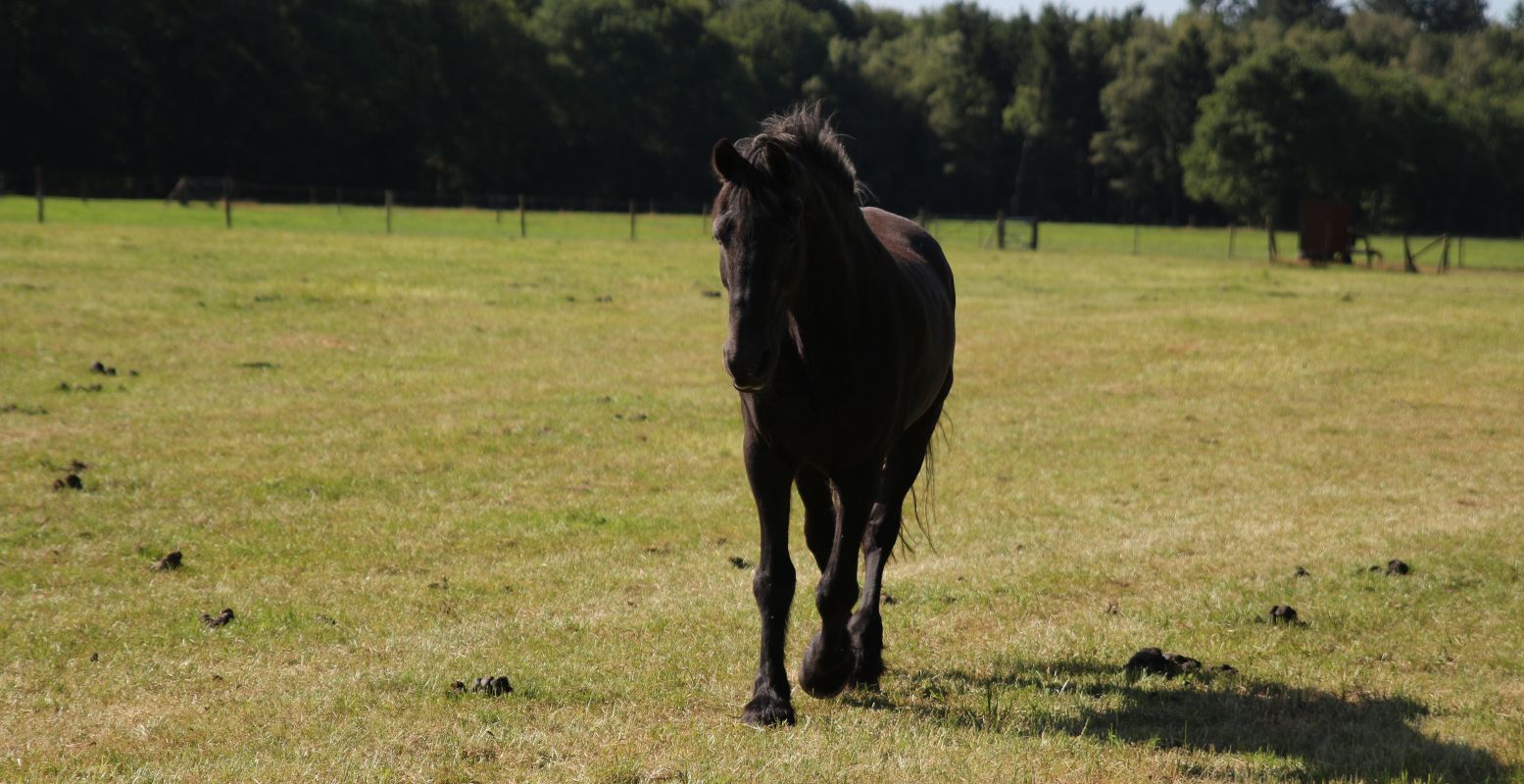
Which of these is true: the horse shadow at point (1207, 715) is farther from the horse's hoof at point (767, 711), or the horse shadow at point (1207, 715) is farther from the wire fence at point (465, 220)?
the wire fence at point (465, 220)

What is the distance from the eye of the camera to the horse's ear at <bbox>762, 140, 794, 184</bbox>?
4914mm

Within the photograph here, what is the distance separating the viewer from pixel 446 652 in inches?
256

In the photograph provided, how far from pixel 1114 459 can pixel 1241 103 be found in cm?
7549

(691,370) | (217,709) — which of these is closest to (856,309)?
(217,709)

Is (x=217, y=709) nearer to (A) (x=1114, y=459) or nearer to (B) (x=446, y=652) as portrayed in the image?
(B) (x=446, y=652)

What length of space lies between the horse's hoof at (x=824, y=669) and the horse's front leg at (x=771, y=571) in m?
0.11

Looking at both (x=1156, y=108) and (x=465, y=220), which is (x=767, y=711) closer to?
(x=465, y=220)

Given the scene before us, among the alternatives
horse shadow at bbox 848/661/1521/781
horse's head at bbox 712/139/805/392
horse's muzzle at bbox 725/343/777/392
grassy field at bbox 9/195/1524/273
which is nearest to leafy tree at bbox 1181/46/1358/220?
grassy field at bbox 9/195/1524/273

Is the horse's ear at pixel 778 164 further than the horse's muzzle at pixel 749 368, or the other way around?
the horse's ear at pixel 778 164

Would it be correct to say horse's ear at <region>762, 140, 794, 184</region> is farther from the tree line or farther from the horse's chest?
the tree line

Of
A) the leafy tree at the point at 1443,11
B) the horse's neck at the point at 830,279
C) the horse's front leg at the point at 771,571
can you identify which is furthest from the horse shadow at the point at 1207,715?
the leafy tree at the point at 1443,11

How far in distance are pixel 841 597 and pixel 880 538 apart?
1139 millimetres

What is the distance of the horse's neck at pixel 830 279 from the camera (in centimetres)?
536

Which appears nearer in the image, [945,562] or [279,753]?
[279,753]
